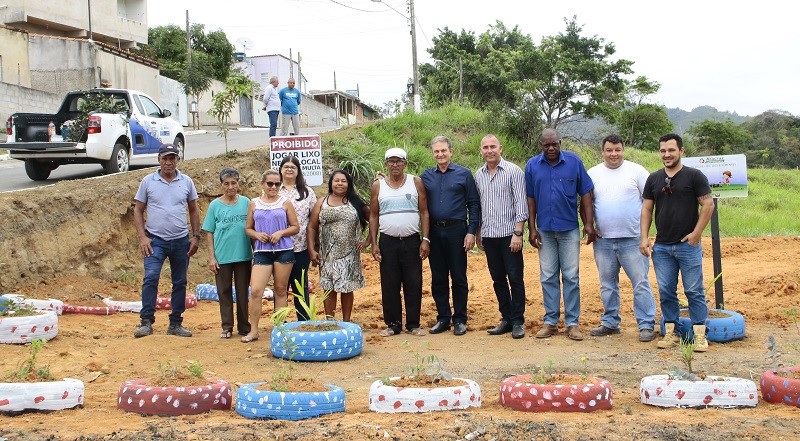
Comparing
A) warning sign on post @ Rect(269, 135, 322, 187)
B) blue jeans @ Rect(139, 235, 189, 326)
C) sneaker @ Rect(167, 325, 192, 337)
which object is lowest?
sneaker @ Rect(167, 325, 192, 337)

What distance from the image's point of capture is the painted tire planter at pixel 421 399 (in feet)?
16.6

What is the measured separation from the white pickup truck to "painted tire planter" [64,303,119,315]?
187 inches

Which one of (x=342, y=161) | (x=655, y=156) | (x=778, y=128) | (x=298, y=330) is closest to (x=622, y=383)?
(x=298, y=330)

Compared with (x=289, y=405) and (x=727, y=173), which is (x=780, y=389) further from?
(x=727, y=173)

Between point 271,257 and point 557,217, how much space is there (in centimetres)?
278

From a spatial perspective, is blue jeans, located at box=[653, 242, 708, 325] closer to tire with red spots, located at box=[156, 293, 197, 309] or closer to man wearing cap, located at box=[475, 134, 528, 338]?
man wearing cap, located at box=[475, 134, 528, 338]

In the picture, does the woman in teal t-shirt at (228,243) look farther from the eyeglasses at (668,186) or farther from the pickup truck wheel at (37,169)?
the pickup truck wheel at (37,169)

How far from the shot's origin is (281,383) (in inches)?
210

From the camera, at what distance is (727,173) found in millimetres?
8523

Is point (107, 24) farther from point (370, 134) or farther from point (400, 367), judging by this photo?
point (400, 367)

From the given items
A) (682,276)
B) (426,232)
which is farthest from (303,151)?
(682,276)

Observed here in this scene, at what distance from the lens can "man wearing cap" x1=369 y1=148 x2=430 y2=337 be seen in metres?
8.36

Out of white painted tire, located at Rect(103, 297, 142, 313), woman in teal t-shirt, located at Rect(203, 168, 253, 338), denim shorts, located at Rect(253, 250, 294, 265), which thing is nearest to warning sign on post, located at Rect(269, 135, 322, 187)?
white painted tire, located at Rect(103, 297, 142, 313)

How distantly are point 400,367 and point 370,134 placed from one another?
1389 cm
